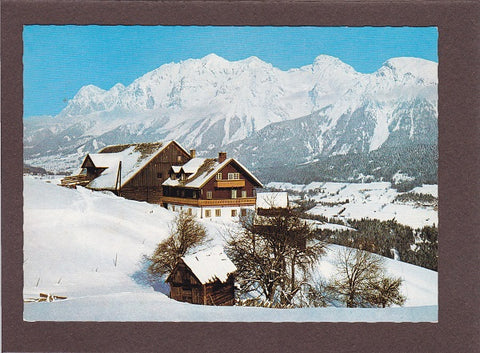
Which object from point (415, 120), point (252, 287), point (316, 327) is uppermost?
point (415, 120)

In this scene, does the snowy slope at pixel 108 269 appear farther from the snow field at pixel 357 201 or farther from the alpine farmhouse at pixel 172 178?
the snow field at pixel 357 201

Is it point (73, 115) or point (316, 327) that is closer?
point (316, 327)

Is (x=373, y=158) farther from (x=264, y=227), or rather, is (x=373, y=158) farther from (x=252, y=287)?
(x=252, y=287)

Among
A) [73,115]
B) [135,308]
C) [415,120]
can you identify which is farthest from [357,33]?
[135,308]

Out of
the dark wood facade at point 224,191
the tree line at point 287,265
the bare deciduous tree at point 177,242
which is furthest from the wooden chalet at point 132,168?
the tree line at point 287,265

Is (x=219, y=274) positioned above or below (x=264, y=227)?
below

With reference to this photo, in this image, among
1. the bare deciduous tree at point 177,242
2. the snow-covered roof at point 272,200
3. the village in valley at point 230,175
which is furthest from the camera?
the snow-covered roof at point 272,200
